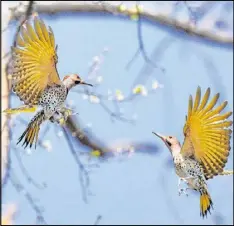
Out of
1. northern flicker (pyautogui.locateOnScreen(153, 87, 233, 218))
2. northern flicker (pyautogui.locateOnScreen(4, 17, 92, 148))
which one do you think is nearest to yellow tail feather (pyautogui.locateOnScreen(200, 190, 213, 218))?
northern flicker (pyautogui.locateOnScreen(153, 87, 233, 218))

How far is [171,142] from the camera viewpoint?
31.0 inches

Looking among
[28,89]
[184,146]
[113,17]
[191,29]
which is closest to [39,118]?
[28,89]

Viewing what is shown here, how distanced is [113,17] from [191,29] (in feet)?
1.62

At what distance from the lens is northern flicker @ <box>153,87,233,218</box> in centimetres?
76

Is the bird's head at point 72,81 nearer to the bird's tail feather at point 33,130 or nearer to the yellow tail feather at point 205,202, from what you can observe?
the bird's tail feather at point 33,130

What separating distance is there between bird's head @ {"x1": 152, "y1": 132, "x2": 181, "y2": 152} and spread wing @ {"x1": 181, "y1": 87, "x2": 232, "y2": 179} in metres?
0.01

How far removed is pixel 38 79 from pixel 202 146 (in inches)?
10.0

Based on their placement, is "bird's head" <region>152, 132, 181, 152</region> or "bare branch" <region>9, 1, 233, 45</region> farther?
"bare branch" <region>9, 1, 233, 45</region>

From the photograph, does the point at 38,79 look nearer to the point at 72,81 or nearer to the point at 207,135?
the point at 72,81

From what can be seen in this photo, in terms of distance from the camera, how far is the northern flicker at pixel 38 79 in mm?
729

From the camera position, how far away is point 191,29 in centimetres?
224

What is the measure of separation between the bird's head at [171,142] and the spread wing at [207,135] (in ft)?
0.04

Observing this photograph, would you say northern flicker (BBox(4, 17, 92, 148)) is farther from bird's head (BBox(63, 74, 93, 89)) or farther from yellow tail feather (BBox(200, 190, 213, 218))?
yellow tail feather (BBox(200, 190, 213, 218))

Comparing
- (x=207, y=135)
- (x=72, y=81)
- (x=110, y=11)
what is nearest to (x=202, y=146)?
(x=207, y=135)
